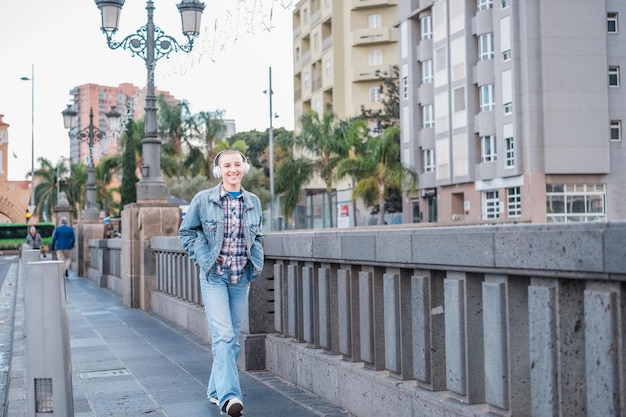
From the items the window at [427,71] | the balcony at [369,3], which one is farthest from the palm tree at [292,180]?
the balcony at [369,3]

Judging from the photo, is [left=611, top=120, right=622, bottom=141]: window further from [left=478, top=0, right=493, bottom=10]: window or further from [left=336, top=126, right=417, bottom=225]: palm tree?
[left=336, top=126, right=417, bottom=225]: palm tree

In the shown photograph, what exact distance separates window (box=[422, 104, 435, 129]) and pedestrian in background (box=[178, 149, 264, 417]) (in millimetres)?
49285

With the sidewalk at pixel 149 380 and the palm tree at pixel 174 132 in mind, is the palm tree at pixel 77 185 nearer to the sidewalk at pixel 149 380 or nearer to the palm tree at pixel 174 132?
the palm tree at pixel 174 132

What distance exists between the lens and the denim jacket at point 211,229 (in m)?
6.13

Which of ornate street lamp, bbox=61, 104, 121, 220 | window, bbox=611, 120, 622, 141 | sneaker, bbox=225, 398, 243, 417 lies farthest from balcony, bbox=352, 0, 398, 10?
sneaker, bbox=225, 398, 243, 417

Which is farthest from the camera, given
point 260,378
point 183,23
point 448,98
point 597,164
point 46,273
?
point 448,98

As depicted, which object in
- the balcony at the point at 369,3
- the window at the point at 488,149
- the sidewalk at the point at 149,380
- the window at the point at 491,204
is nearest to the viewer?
the sidewalk at the point at 149,380

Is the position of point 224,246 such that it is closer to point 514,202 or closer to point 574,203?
point 514,202

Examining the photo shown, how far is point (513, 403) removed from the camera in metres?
4.12

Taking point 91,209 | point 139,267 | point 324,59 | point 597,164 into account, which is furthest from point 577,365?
point 324,59

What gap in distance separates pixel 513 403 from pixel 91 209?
30.8 metres

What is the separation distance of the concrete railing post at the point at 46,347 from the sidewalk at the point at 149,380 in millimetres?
2124

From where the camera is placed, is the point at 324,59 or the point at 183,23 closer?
the point at 183,23

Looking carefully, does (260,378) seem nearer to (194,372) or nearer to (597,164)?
(194,372)
